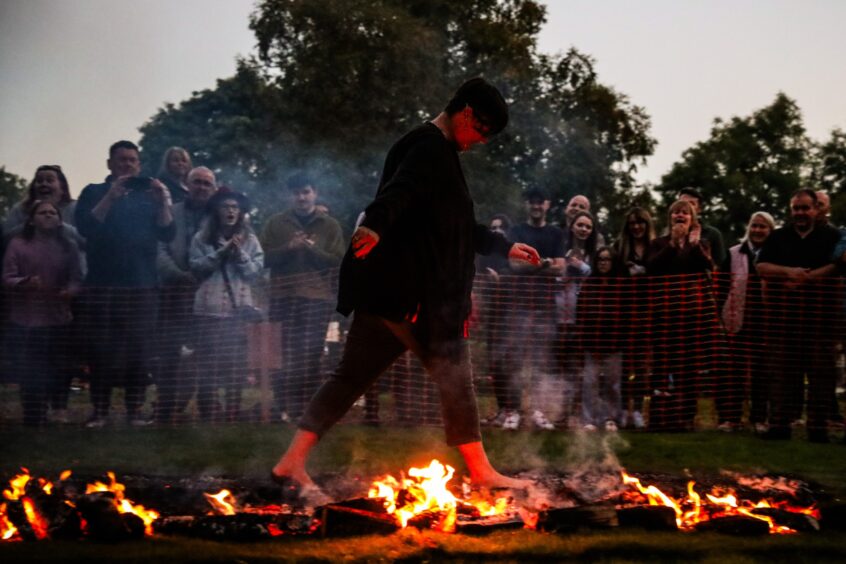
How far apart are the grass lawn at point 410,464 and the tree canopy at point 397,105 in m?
21.7

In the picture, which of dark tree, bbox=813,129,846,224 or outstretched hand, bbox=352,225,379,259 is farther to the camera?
dark tree, bbox=813,129,846,224

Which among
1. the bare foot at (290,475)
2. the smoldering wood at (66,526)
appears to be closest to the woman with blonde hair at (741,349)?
the bare foot at (290,475)

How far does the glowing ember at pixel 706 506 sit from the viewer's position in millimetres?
5301

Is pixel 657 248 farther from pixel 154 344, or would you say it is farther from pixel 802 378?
pixel 154 344

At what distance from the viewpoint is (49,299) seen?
9.52m

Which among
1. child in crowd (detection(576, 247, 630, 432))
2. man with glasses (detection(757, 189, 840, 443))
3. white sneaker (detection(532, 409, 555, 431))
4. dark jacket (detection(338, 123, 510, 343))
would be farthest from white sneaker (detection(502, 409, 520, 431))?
dark jacket (detection(338, 123, 510, 343))

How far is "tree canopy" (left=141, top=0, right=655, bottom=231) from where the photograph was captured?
33.0 metres

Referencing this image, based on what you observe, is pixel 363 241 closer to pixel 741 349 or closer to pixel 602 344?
pixel 602 344

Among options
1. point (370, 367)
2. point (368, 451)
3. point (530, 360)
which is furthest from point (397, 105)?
point (370, 367)

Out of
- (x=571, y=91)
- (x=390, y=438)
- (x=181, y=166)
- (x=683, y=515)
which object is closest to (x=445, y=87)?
(x=571, y=91)

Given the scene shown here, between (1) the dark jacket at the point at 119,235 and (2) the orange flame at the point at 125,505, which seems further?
(1) the dark jacket at the point at 119,235

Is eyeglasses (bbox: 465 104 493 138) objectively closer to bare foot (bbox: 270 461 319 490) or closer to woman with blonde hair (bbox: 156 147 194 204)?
bare foot (bbox: 270 461 319 490)

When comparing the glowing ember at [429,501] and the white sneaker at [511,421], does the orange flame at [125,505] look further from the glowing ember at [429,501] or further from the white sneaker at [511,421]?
the white sneaker at [511,421]

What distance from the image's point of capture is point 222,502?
557 cm
